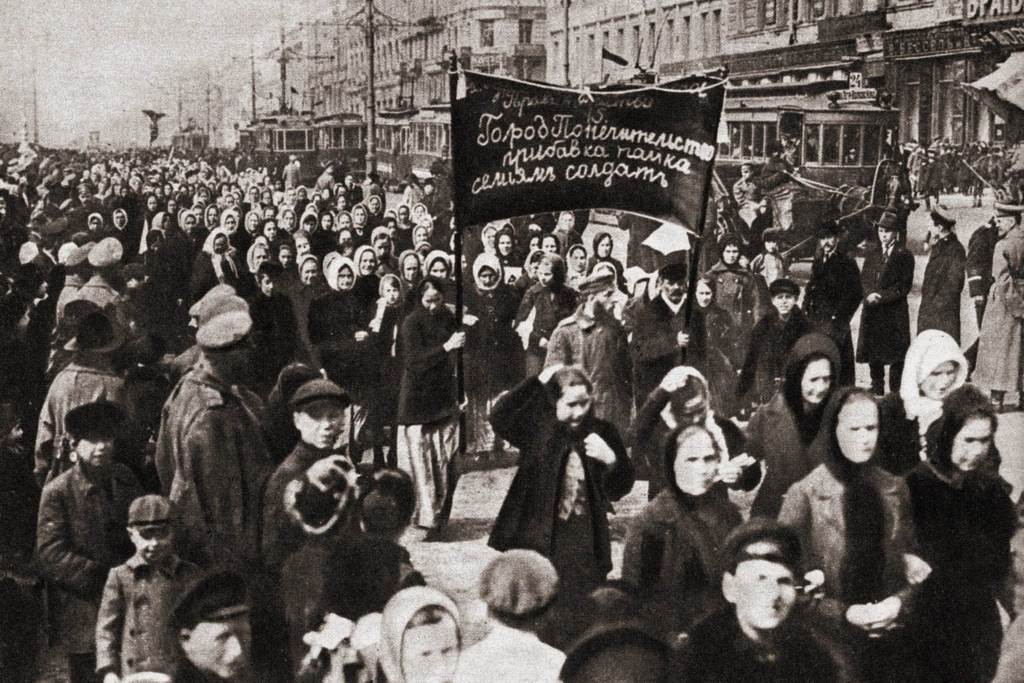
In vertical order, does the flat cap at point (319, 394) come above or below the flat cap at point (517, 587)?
above

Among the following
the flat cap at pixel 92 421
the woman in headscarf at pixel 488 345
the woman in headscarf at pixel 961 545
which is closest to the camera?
the flat cap at pixel 92 421

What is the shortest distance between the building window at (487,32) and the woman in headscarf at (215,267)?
1.82m

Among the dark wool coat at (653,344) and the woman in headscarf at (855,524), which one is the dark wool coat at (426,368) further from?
the woman in headscarf at (855,524)

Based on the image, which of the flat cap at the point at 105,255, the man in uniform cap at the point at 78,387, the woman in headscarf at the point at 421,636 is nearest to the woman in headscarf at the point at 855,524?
the woman in headscarf at the point at 421,636

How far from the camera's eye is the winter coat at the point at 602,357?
639 centimetres

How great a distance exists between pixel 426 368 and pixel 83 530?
2.06 metres

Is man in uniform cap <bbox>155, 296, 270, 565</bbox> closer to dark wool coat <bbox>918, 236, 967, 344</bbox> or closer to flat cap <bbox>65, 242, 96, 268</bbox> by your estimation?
flat cap <bbox>65, 242, 96, 268</bbox>

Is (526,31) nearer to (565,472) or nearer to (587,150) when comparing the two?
(587,150)

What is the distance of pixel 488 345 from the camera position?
7363 millimetres

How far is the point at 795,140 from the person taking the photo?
328 inches

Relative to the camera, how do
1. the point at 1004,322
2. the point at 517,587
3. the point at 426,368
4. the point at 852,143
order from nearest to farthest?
the point at 517,587
the point at 426,368
the point at 852,143
the point at 1004,322

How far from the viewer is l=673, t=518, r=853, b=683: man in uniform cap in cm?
424

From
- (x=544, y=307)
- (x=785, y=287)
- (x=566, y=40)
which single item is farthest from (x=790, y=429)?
(x=566, y=40)

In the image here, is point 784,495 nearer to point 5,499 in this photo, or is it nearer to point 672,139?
point 672,139
